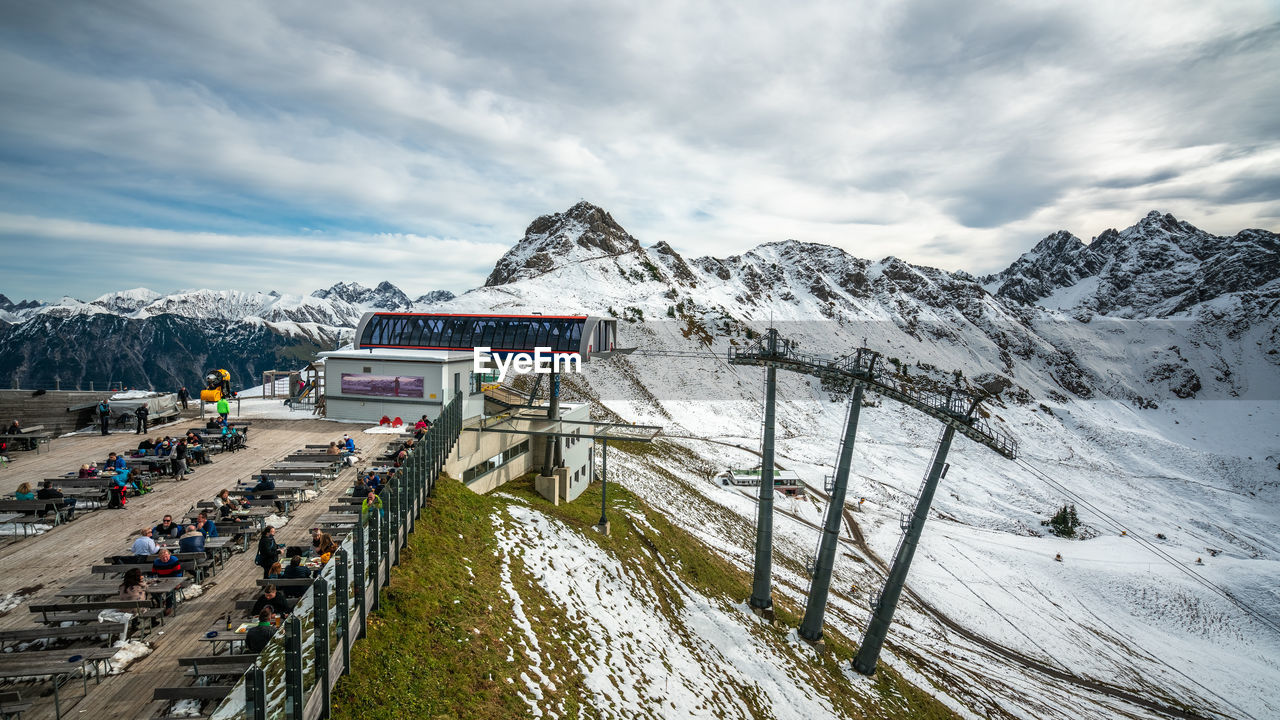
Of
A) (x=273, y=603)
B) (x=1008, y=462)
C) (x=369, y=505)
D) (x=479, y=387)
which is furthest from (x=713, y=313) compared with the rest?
(x=273, y=603)

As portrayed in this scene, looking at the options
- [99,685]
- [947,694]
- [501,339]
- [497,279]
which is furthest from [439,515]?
[497,279]

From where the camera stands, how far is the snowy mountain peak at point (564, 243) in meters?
151

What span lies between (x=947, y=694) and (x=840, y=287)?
182m

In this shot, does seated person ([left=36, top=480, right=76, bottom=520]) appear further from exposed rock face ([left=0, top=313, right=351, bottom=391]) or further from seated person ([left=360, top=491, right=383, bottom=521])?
exposed rock face ([left=0, top=313, right=351, bottom=391])

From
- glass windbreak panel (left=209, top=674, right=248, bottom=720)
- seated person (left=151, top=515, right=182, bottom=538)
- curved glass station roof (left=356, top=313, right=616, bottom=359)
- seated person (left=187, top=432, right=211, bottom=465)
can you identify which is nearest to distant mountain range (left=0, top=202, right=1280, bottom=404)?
curved glass station roof (left=356, top=313, right=616, bottom=359)

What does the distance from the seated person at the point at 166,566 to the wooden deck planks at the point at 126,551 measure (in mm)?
700

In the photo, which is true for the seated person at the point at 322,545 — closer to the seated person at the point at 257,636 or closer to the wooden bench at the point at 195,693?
the seated person at the point at 257,636

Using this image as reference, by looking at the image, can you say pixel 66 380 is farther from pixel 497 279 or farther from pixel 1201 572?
pixel 1201 572

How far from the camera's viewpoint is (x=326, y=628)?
25.6 ft

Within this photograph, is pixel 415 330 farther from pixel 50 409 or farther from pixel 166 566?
pixel 166 566

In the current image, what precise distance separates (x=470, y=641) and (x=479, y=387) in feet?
72.0

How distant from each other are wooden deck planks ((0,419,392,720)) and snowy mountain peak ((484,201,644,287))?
11855 cm

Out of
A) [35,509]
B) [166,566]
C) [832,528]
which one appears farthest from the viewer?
[832,528]

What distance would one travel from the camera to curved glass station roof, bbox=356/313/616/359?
34.2 meters
